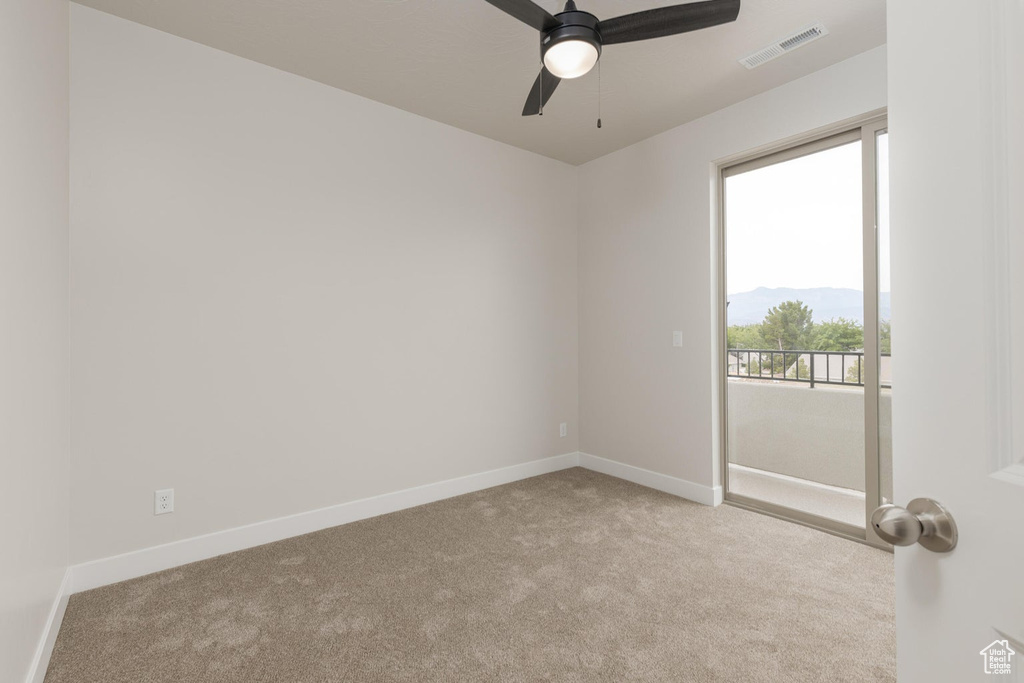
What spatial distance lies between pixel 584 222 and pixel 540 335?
110 centimetres

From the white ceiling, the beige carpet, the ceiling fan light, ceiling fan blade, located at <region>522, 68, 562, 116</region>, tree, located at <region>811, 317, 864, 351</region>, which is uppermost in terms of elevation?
the white ceiling

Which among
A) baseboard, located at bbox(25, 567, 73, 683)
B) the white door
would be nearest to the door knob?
the white door

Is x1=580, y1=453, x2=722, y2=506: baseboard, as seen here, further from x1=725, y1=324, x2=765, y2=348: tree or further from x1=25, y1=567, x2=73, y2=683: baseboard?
x1=25, y1=567, x2=73, y2=683: baseboard

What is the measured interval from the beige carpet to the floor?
185 mm

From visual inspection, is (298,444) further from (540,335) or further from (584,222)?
(584,222)

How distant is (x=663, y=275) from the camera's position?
3650 millimetres

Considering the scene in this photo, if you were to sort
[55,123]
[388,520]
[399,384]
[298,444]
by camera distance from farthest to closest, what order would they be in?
1. [399,384]
2. [388,520]
3. [298,444]
4. [55,123]

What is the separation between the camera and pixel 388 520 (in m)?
3.10

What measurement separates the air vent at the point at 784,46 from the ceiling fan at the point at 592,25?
989 millimetres

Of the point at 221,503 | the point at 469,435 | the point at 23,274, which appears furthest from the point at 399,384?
the point at 23,274

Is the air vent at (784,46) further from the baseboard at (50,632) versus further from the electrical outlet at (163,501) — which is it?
the baseboard at (50,632)

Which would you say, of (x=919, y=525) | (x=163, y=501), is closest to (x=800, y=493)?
(x=919, y=525)

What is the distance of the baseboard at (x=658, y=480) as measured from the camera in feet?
11.0

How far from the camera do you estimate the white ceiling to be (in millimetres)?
2271
